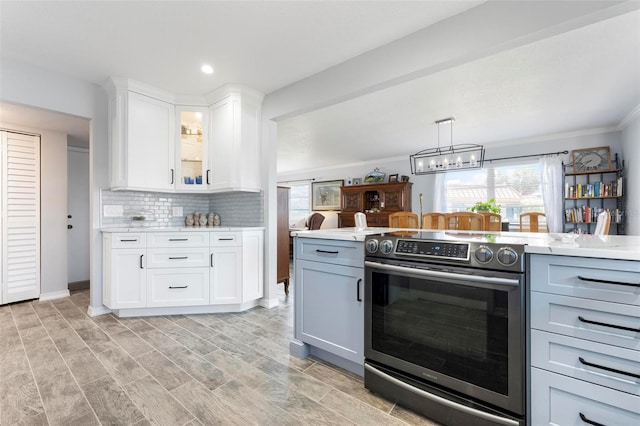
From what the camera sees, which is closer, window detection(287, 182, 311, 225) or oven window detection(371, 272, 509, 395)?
oven window detection(371, 272, 509, 395)

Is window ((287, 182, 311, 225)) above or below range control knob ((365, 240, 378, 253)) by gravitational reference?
above

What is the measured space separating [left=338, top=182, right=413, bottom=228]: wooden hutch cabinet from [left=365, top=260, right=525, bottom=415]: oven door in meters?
4.59

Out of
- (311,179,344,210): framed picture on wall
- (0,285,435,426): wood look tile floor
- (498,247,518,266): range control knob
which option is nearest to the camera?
(498,247,518,266): range control knob

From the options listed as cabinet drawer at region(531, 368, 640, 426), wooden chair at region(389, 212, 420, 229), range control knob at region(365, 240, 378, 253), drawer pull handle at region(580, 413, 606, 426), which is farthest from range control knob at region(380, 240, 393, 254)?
wooden chair at region(389, 212, 420, 229)

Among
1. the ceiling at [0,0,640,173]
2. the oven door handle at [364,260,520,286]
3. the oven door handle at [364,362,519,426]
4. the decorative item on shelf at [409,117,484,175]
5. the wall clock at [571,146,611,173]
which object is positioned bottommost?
the oven door handle at [364,362,519,426]

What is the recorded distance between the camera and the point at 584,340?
1.12 metres

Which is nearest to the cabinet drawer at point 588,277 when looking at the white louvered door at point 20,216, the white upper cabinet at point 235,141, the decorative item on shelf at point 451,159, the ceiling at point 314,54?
the ceiling at point 314,54

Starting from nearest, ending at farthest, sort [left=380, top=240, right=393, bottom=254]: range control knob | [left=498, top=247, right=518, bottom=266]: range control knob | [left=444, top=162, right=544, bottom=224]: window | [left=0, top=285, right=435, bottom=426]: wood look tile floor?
[left=498, top=247, right=518, bottom=266]: range control knob, [left=0, top=285, right=435, bottom=426]: wood look tile floor, [left=380, top=240, right=393, bottom=254]: range control knob, [left=444, top=162, right=544, bottom=224]: window

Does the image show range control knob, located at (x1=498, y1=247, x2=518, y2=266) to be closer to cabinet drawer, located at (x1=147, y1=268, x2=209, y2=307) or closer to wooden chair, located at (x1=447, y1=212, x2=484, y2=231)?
wooden chair, located at (x1=447, y1=212, x2=484, y2=231)

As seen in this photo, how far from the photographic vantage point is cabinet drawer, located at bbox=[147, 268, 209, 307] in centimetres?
282

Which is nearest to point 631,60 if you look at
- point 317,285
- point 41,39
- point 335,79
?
point 335,79

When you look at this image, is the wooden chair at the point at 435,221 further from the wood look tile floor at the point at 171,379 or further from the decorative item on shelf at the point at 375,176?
the decorative item on shelf at the point at 375,176

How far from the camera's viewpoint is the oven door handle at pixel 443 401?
4.04 feet

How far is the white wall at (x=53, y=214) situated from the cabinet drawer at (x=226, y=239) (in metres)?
2.37
